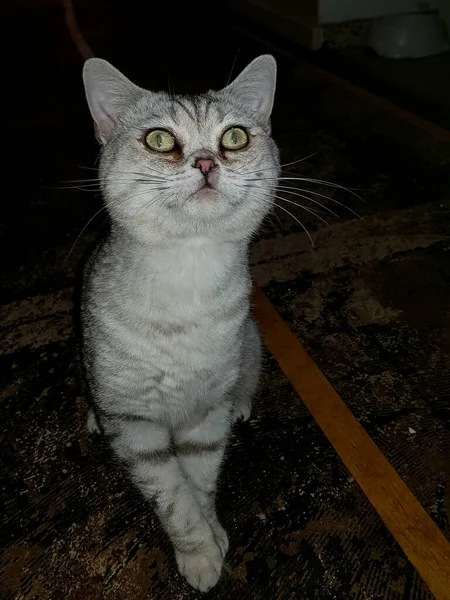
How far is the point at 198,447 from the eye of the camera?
188cm

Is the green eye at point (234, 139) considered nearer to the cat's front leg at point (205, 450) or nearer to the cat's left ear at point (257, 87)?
the cat's left ear at point (257, 87)

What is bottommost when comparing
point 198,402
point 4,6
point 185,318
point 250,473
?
point 4,6

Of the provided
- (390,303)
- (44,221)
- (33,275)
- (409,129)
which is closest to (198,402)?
(390,303)

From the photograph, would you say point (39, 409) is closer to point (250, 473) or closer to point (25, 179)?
point (250, 473)

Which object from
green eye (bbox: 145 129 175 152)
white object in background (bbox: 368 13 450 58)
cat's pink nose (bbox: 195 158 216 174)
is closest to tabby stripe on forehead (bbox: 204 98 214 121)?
green eye (bbox: 145 129 175 152)

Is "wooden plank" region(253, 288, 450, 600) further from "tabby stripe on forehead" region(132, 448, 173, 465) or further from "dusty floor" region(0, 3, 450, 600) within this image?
"tabby stripe on forehead" region(132, 448, 173, 465)

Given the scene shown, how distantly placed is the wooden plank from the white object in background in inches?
159

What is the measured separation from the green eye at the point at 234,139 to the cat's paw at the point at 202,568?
48.7 inches

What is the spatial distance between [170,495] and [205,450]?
226 millimetres

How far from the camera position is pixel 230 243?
→ 1615mm

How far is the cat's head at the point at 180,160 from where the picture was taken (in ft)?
4.69

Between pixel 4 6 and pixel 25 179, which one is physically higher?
pixel 25 179

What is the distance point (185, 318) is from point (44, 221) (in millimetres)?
2208

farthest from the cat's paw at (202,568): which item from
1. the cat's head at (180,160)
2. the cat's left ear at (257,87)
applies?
the cat's left ear at (257,87)
